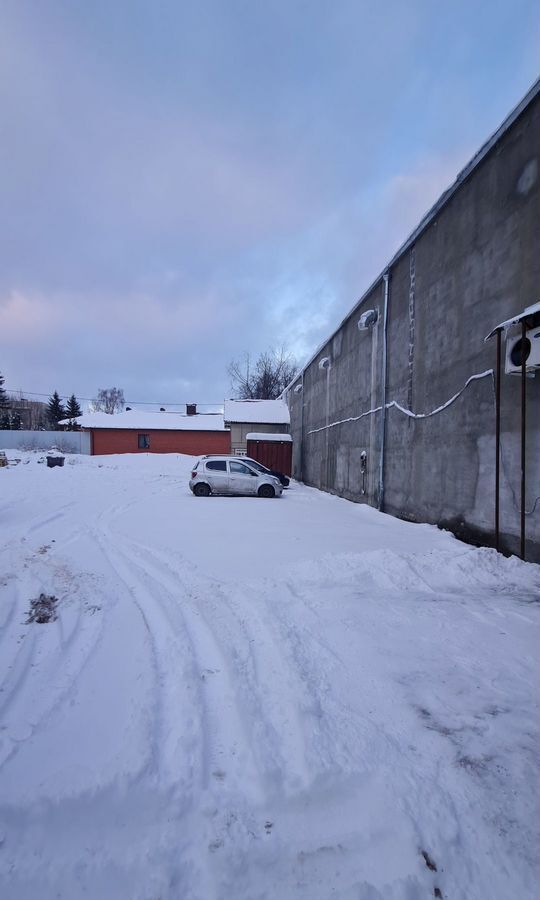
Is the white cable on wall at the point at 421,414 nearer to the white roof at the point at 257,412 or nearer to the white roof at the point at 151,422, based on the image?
the white roof at the point at 257,412

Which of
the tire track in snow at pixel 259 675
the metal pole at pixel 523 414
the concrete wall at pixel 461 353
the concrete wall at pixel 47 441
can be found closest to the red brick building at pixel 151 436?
the concrete wall at pixel 47 441

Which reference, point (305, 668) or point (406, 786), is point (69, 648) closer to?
point (305, 668)

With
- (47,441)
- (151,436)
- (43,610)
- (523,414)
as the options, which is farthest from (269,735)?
(47,441)

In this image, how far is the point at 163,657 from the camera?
3.21m

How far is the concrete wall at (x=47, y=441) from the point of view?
39.7m

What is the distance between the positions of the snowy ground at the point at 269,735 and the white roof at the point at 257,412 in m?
24.2

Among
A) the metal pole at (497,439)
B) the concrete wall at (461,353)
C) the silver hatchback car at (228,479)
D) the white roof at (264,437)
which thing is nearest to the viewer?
the concrete wall at (461,353)

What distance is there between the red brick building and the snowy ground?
3542cm

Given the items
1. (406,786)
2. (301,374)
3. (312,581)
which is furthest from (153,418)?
(406,786)

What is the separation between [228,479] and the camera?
47.1 ft

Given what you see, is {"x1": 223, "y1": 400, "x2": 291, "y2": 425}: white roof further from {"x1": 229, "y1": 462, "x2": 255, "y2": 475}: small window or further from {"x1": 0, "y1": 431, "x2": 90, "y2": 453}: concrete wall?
{"x1": 0, "y1": 431, "x2": 90, "y2": 453}: concrete wall

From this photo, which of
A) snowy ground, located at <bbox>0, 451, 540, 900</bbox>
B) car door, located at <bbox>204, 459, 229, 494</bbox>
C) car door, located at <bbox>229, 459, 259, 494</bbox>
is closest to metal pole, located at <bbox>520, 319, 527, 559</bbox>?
snowy ground, located at <bbox>0, 451, 540, 900</bbox>

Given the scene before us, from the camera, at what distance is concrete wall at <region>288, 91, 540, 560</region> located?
5.91m

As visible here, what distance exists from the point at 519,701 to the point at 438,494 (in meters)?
5.74
